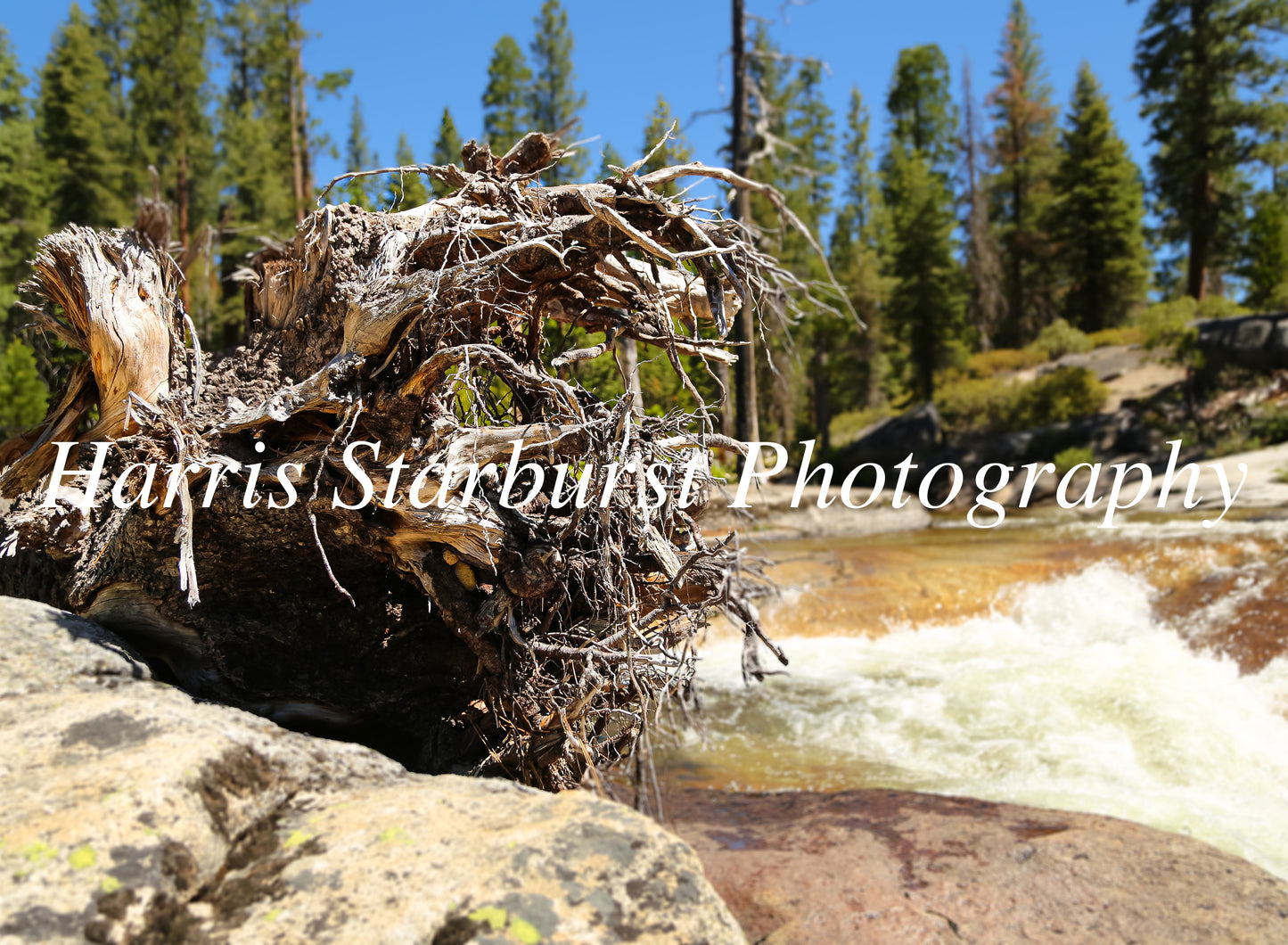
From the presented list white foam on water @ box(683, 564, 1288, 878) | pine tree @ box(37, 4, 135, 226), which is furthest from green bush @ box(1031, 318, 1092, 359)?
pine tree @ box(37, 4, 135, 226)

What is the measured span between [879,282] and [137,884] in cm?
3307

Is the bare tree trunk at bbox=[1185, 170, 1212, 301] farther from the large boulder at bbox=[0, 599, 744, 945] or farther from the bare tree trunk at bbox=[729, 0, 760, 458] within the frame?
the large boulder at bbox=[0, 599, 744, 945]

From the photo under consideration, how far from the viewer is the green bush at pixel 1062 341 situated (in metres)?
27.9

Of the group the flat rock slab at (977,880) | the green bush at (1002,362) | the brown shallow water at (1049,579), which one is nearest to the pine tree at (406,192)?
the flat rock slab at (977,880)

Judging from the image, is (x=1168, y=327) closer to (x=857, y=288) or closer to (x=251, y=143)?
(x=857, y=288)

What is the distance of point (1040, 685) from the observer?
788 cm

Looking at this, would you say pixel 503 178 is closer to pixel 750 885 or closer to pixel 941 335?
pixel 750 885

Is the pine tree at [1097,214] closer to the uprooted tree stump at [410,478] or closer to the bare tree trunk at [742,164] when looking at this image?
the bare tree trunk at [742,164]

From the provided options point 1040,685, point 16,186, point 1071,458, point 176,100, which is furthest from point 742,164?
point 16,186

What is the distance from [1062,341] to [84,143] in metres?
32.9

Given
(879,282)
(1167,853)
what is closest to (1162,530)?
(1167,853)

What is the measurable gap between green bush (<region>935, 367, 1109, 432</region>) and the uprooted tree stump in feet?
76.5

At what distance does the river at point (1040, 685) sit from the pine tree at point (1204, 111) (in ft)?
55.6

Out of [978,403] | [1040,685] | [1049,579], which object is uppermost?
[978,403]
